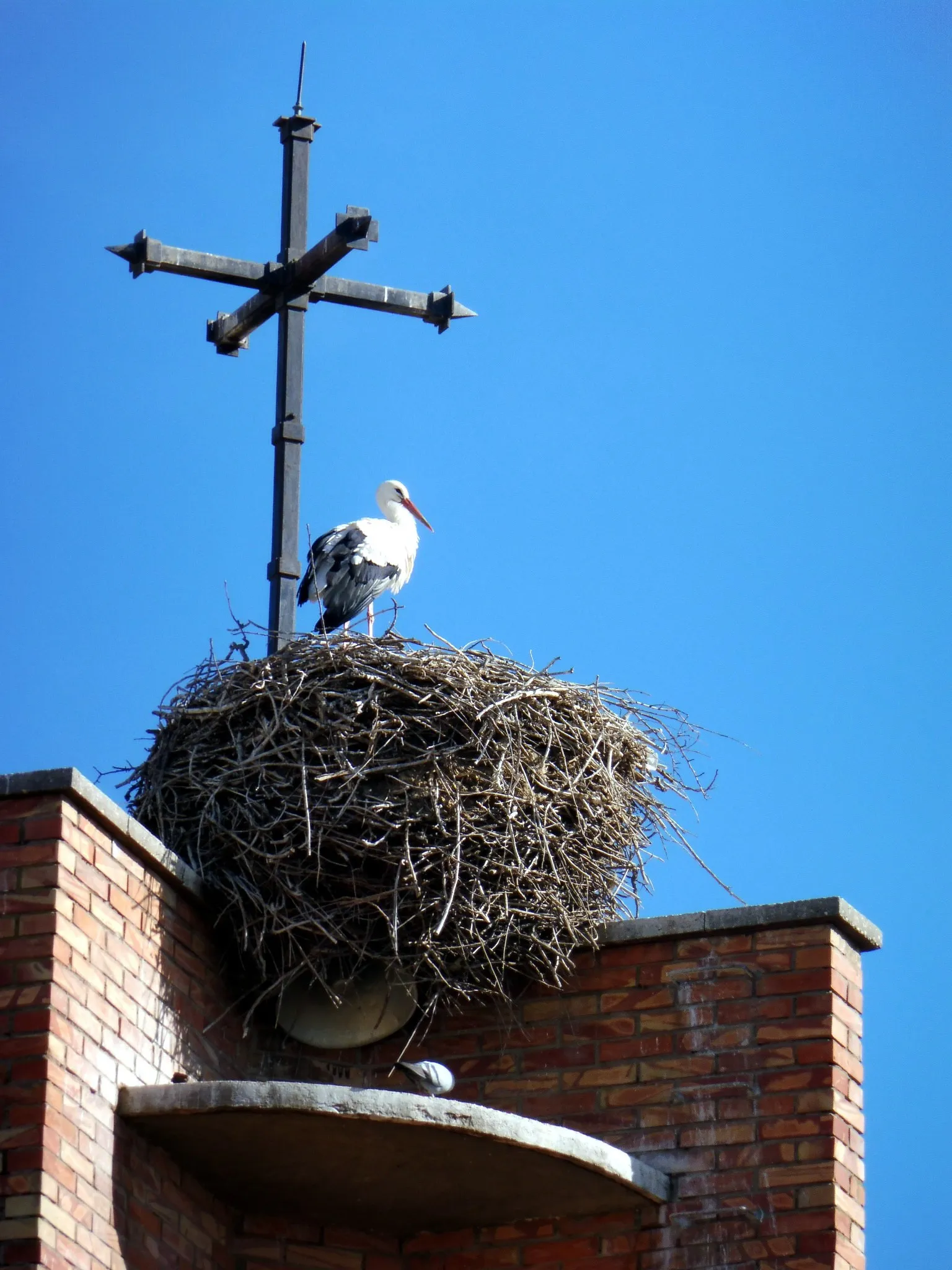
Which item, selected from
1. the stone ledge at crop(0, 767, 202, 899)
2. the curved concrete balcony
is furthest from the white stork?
the curved concrete balcony

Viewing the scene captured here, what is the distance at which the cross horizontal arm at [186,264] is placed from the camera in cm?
1023

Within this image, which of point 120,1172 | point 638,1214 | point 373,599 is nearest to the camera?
point 120,1172

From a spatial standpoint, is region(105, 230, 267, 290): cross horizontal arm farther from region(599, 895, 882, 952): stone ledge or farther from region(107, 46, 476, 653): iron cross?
region(599, 895, 882, 952): stone ledge

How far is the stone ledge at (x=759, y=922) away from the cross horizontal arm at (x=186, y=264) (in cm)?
347

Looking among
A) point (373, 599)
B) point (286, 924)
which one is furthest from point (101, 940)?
point (373, 599)

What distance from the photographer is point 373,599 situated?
1132 centimetres

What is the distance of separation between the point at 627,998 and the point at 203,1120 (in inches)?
66.5

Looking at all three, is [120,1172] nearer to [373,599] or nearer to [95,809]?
[95,809]

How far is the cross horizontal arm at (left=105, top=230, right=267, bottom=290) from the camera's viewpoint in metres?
10.2

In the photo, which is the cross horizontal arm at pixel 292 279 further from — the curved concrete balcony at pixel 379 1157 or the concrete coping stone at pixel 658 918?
the curved concrete balcony at pixel 379 1157

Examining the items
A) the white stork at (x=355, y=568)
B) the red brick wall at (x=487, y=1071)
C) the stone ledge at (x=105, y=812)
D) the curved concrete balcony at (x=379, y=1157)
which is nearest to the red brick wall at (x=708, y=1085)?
the red brick wall at (x=487, y=1071)

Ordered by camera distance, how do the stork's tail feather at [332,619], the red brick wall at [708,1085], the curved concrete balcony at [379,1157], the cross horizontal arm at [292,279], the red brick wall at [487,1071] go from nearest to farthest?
1. the red brick wall at [487,1071]
2. the curved concrete balcony at [379,1157]
3. the red brick wall at [708,1085]
4. the cross horizontal arm at [292,279]
5. the stork's tail feather at [332,619]

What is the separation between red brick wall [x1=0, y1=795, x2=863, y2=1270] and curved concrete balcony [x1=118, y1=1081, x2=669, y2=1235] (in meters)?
0.08

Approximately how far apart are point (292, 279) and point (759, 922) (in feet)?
12.1
